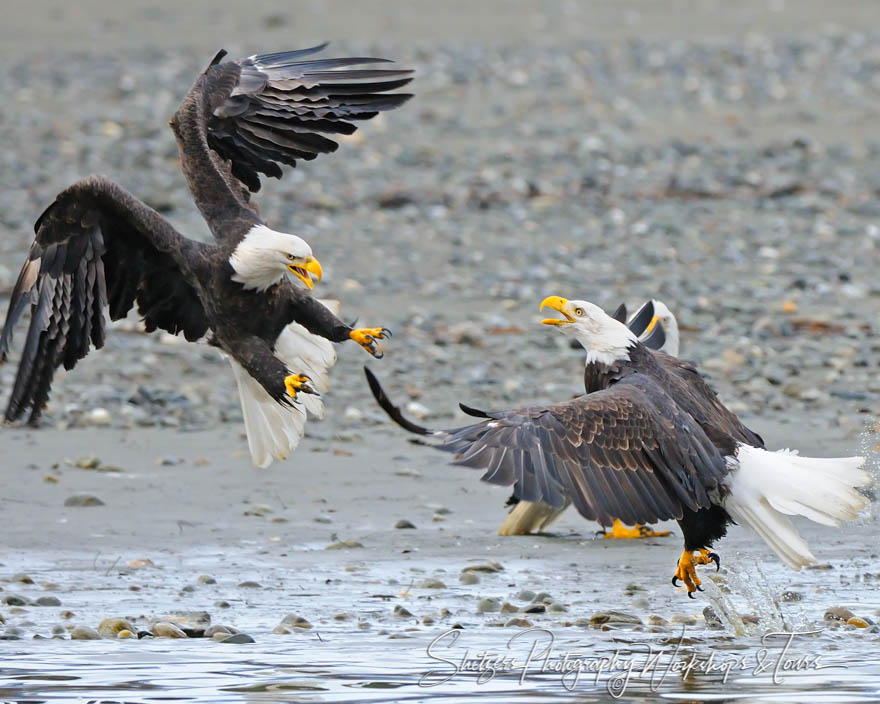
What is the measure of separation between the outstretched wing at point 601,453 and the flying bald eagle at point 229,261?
3.35 feet

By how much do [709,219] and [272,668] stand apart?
286 inches

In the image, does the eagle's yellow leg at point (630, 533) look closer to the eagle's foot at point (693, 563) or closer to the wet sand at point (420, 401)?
the wet sand at point (420, 401)

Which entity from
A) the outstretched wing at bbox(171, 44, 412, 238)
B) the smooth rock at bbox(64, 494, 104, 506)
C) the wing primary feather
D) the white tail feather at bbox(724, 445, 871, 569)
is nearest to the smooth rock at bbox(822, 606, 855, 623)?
the white tail feather at bbox(724, 445, 871, 569)

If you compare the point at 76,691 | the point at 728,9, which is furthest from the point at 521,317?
the point at 728,9

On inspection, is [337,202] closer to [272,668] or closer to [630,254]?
[630,254]

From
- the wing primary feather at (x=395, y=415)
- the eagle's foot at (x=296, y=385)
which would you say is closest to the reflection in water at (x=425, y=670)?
the wing primary feather at (x=395, y=415)

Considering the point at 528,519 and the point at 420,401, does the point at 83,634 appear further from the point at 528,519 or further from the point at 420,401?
the point at 420,401

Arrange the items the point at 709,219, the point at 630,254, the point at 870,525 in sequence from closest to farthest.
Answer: the point at 870,525 → the point at 630,254 → the point at 709,219

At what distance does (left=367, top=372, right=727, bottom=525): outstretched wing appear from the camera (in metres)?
4.73

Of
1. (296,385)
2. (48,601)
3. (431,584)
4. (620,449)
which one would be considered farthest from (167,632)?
(620,449)

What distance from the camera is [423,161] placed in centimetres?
1327

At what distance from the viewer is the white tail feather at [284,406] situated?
6.39 meters

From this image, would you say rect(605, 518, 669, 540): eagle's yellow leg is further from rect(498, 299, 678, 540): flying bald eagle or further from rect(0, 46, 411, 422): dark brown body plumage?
rect(0, 46, 411, 422): dark brown body plumage

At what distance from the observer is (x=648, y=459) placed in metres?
5.09
